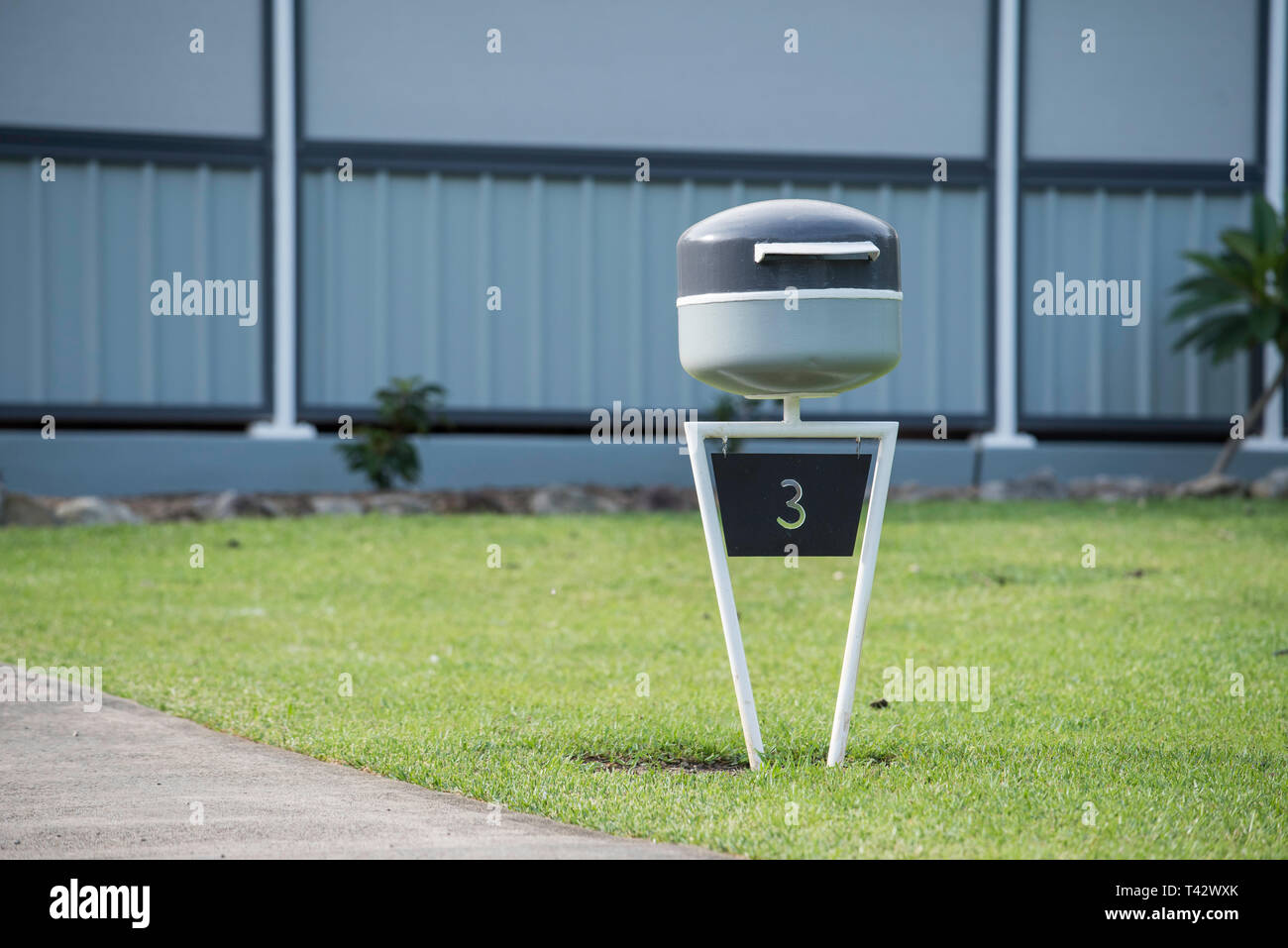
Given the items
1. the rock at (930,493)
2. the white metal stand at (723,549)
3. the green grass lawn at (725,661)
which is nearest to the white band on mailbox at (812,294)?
the white metal stand at (723,549)

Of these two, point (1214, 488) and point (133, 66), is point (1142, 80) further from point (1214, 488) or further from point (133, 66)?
point (133, 66)

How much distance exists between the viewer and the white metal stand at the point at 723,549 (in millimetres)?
3902

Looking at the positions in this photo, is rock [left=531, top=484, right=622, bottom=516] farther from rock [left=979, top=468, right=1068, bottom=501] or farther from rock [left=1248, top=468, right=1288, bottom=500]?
rock [left=1248, top=468, right=1288, bottom=500]

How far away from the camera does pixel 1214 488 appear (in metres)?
12.0

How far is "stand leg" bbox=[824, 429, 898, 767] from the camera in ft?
12.8

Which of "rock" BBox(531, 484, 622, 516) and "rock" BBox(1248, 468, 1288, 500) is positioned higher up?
"rock" BBox(1248, 468, 1288, 500)

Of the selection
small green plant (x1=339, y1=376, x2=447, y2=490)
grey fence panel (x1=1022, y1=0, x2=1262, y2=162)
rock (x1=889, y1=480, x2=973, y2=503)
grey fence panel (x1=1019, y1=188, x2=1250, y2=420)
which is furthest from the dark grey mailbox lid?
grey fence panel (x1=1022, y1=0, x2=1262, y2=162)

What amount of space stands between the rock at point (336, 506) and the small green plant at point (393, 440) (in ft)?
1.57

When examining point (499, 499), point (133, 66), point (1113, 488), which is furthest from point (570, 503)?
point (133, 66)

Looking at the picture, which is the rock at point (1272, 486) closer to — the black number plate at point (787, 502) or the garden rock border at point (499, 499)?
the garden rock border at point (499, 499)

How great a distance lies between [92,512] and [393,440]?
8.41 ft
